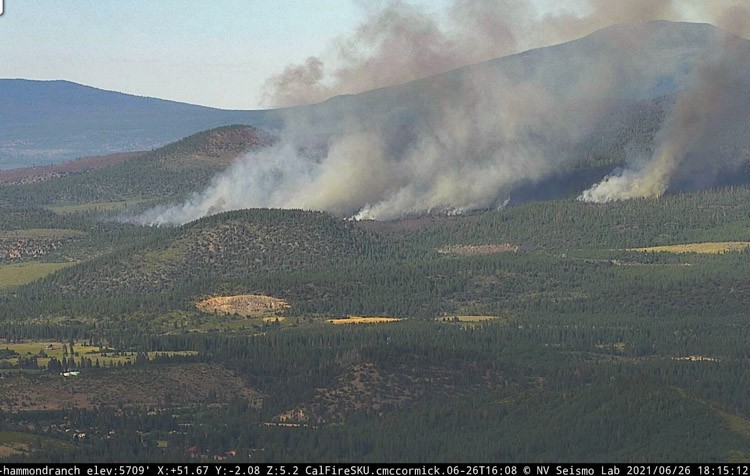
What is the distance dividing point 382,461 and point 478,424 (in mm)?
17604

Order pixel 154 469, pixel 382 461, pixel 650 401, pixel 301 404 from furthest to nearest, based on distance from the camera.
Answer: pixel 301 404 < pixel 650 401 < pixel 382 461 < pixel 154 469

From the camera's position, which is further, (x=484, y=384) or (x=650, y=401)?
(x=484, y=384)

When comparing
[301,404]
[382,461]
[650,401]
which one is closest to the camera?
[382,461]

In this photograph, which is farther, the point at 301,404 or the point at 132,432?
the point at 301,404

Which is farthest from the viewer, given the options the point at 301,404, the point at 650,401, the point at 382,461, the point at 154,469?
the point at 301,404

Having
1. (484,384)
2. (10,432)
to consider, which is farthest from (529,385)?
(10,432)

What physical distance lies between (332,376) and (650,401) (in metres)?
37.2

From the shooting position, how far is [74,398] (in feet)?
627

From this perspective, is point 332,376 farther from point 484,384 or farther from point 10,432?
point 10,432

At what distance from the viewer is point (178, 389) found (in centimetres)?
19538

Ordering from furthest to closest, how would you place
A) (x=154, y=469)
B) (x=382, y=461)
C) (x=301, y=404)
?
(x=301, y=404), (x=382, y=461), (x=154, y=469)

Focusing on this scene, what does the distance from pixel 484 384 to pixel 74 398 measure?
35078 millimetres

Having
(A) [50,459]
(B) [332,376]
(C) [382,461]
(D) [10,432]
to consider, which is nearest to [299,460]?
(C) [382,461]

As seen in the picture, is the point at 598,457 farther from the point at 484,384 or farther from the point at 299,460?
the point at 484,384
